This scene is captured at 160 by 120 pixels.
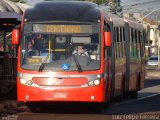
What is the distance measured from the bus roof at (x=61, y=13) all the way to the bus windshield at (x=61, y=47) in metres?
0.23

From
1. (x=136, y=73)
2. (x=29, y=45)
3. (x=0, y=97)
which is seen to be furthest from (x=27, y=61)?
(x=136, y=73)

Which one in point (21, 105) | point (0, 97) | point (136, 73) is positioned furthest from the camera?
point (136, 73)

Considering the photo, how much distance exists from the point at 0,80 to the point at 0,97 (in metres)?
0.96

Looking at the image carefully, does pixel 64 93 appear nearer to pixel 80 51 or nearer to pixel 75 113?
pixel 80 51

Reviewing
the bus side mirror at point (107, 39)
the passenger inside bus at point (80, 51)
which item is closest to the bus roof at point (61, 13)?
the bus side mirror at point (107, 39)

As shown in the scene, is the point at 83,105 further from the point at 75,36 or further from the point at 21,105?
the point at 75,36

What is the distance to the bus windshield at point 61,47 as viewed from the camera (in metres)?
19.6

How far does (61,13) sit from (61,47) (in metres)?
0.97

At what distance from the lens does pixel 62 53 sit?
19734mm

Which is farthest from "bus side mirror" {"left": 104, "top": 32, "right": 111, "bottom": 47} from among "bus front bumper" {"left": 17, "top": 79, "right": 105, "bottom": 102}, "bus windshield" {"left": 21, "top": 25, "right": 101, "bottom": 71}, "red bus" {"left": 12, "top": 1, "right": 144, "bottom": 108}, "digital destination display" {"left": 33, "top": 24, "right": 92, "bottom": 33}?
"bus front bumper" {"left": 17, "top": 79, "right": 105, "bottom": 102}

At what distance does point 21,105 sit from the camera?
2286 cm

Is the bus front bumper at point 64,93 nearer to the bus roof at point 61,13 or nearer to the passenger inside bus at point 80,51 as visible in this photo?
the passenger inside bus at point 80,51

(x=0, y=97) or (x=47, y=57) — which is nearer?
(x=47, y=57)

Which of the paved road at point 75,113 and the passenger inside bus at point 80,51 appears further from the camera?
the passenger inside bus at point 80,51
